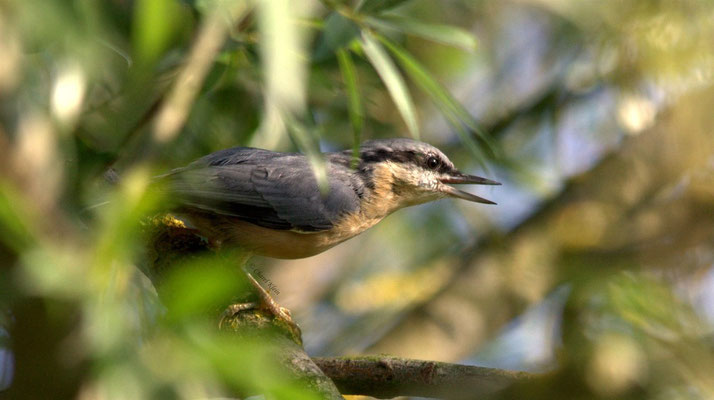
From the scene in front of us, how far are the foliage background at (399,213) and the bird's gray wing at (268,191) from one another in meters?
0.18

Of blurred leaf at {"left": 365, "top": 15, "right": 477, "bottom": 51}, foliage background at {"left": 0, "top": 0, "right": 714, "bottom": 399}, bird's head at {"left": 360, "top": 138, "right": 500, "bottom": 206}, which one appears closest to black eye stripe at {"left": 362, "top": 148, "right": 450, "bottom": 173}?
bird's head at {"left": 360, "top": 138, "right": 500, "bottom": 206}

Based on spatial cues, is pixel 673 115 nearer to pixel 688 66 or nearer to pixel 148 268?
pixel 688 66

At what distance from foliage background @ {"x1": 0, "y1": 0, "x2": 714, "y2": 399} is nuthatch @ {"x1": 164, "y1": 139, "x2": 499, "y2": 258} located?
0.62 feet

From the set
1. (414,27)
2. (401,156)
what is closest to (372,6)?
(414,27)

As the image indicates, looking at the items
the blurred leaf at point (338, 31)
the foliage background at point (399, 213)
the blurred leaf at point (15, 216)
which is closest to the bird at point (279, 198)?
the foliage background at point (399, 213)

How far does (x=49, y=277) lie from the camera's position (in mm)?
1503

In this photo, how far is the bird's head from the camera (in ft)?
12.6

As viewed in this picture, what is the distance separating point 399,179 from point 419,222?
1.84 meters

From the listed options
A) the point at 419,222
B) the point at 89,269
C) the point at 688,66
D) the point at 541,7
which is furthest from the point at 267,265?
the point at 89,269

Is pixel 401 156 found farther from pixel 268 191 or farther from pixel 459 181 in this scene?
pixel 268 191

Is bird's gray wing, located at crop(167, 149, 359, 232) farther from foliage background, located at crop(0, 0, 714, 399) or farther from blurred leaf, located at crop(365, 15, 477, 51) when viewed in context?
blurred leaf, located at crop(365, 15, 477, 51)

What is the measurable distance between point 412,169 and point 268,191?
30.5 inches

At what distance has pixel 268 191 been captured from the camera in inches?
137

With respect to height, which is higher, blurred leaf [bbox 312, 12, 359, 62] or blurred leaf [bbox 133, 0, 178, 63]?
blurred leaf [bbox 133, 0, 178, 63]
